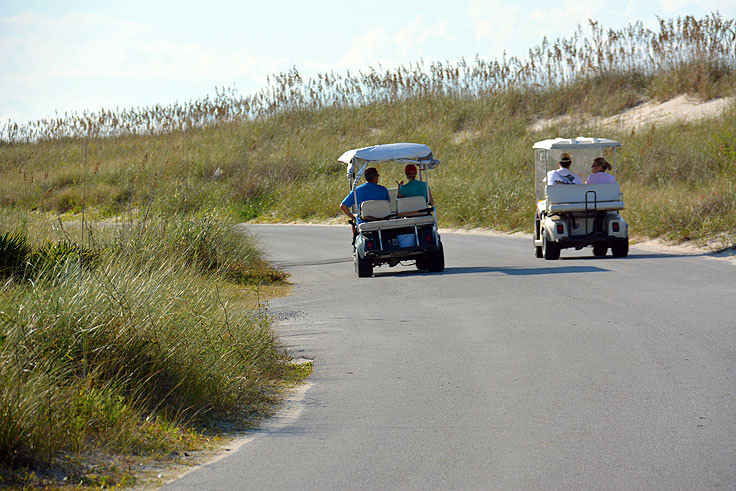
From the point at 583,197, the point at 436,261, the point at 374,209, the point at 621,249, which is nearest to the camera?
the point at 374,209

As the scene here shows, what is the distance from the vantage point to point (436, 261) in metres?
16.8

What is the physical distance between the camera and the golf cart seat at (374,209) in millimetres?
16609

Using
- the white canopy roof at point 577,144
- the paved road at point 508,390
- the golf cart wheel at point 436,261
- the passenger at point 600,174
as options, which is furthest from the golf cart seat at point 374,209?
the passenger at point 600,174

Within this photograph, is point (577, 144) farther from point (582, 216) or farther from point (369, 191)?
point (369, 191)

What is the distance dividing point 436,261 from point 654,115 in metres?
21.4

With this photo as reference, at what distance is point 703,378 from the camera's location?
779 centimetres

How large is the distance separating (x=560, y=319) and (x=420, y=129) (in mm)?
30906

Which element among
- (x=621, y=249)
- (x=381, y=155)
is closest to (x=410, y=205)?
(x=381, y=155)

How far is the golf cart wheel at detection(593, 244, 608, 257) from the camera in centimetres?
1840

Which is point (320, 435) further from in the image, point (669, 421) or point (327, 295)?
point (327, 295)

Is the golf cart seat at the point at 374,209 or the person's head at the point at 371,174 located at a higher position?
the person's head at the point at 371,174

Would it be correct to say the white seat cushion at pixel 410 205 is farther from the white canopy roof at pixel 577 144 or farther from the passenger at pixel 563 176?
the white canopy roof at pixel 577 144

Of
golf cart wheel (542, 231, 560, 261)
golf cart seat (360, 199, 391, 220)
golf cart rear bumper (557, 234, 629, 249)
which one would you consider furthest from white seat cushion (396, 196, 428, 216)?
golf cart rear bumper (557, 234, 629, 249)

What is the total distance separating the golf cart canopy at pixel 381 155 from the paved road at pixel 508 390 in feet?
10.6
